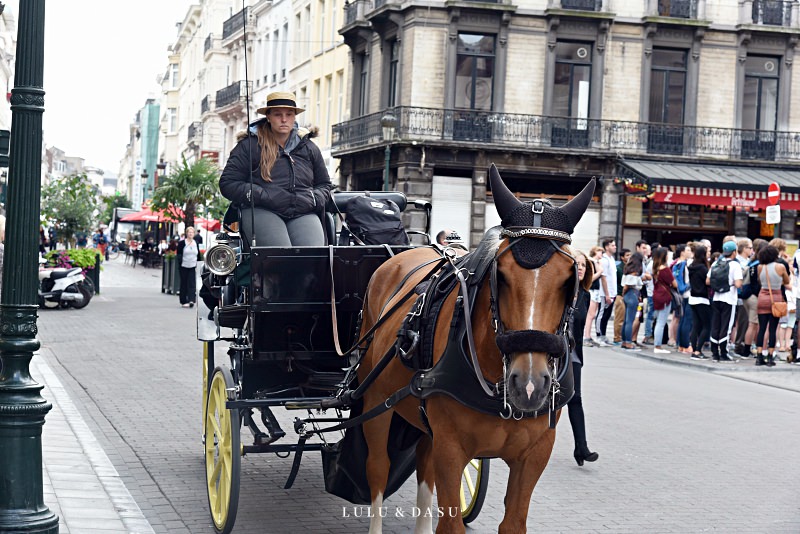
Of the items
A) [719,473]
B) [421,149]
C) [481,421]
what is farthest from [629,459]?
[421,149]

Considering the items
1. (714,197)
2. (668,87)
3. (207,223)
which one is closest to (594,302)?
(714,197)

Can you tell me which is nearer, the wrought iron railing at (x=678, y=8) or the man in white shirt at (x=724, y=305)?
the man in white shirt at (x=724, y=305)

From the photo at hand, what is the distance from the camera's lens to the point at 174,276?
3048 cm

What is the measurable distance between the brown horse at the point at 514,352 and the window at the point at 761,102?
110ft

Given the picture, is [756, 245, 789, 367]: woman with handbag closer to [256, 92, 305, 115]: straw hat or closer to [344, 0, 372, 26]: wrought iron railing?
[256, 92, 305, 115]: straw hat

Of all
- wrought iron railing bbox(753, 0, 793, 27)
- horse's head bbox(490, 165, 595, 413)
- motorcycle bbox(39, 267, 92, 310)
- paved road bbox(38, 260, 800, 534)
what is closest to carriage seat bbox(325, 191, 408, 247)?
paved road bbox(38, 260, 800, 534)

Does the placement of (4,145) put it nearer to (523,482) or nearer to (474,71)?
(523,482)

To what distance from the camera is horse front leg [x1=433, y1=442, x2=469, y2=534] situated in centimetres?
468

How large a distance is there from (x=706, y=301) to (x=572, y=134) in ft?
57.6

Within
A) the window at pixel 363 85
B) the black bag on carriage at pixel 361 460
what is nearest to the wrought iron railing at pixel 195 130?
the window at pixel 363 85

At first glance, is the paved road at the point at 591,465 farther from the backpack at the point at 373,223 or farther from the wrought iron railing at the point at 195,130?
the wrought iron railing at the point at 195,130

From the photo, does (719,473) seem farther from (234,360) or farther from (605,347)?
(605,347)

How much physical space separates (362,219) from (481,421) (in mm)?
2920

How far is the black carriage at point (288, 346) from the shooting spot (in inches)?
256
